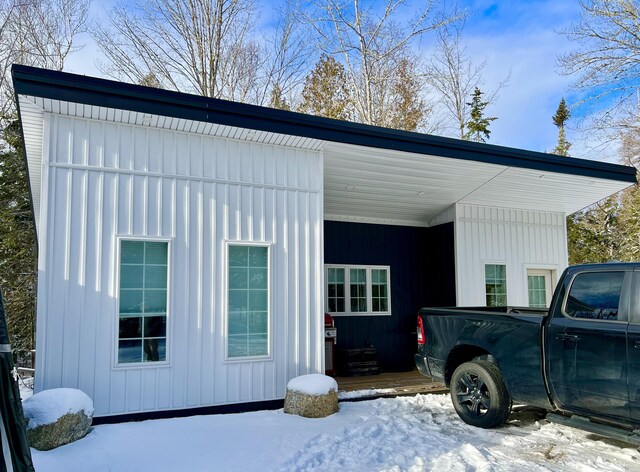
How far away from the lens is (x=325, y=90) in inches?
880

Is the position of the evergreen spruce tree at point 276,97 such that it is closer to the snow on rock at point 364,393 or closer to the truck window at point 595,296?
the snow on rock at point 364,393

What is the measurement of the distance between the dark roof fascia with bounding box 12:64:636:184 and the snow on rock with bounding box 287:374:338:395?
3.11 metres

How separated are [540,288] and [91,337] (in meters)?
9.04

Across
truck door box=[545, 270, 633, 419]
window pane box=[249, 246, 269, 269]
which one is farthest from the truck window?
window pane box=[249, 246, 269, 269]

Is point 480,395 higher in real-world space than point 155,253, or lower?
lower

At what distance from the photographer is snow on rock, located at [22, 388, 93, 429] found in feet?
15.3

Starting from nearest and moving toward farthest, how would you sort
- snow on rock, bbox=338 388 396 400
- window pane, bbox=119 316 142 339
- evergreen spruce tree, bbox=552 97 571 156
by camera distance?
window pane, bbox=119 316 142 339
snow on rock, bbox=338 388 396 400
evergreen spruce tree, bbox=552 97 571 156

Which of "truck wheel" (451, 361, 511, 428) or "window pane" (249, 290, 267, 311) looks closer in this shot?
"truck wheel" (451, 361, 511, 428)

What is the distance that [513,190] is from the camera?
941cm

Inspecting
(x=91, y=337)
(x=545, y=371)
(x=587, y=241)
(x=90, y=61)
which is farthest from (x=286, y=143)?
(x=587, y=241)

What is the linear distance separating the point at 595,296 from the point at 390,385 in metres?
4.22

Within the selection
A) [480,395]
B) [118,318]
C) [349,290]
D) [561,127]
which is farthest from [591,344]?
[561,127]

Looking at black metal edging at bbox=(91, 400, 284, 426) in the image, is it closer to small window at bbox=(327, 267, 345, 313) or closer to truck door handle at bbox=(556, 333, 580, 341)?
truck door handle at bbox=(556, 333, 580, 341)

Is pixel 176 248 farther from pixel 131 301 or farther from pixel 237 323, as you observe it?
pixel 237 323
